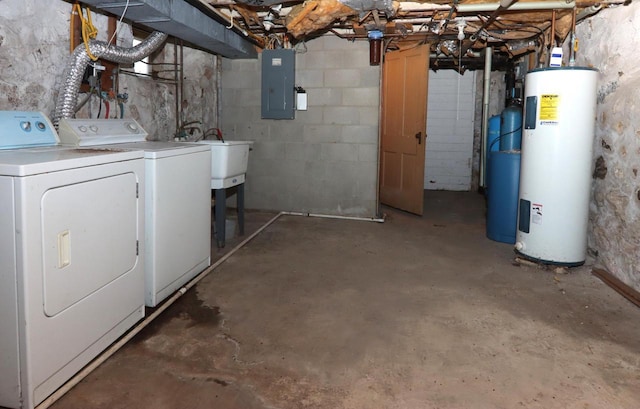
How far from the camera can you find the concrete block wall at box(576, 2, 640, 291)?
2.99 m

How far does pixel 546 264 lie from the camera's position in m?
3.50

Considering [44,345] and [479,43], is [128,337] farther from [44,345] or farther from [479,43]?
[479,43]

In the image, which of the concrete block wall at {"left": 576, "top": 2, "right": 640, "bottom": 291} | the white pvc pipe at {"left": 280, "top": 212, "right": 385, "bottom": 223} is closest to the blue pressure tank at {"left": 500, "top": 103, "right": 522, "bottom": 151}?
the concrete block wall at {"left": 576, "top": 2, "right": 640, "bottom": 291}

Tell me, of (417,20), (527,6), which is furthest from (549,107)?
(417,20)

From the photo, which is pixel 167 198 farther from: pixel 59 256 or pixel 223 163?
pixel 223 163

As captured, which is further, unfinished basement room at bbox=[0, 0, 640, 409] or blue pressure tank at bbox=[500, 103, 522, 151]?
blue pressure tank at bbox=[500, 103, 522, 151]

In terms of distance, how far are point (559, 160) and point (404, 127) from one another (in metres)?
2.35

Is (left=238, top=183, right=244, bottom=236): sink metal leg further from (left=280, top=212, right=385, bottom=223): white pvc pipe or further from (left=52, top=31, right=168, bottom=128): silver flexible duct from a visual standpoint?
(left=52, top=31, right=168, bottom=128): silver flexible duct

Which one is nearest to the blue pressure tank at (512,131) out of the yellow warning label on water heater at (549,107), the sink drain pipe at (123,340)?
the yellow warning label on water heater at (549,107)

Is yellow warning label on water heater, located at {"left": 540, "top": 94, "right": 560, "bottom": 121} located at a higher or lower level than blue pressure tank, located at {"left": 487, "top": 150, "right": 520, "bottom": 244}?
higher

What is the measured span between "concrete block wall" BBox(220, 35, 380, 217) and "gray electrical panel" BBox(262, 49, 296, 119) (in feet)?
0.46

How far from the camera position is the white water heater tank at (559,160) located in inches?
128

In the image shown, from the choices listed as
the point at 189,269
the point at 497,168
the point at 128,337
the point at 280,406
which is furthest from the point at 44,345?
the point at 497,168

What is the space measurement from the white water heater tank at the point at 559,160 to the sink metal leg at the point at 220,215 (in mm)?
2358
